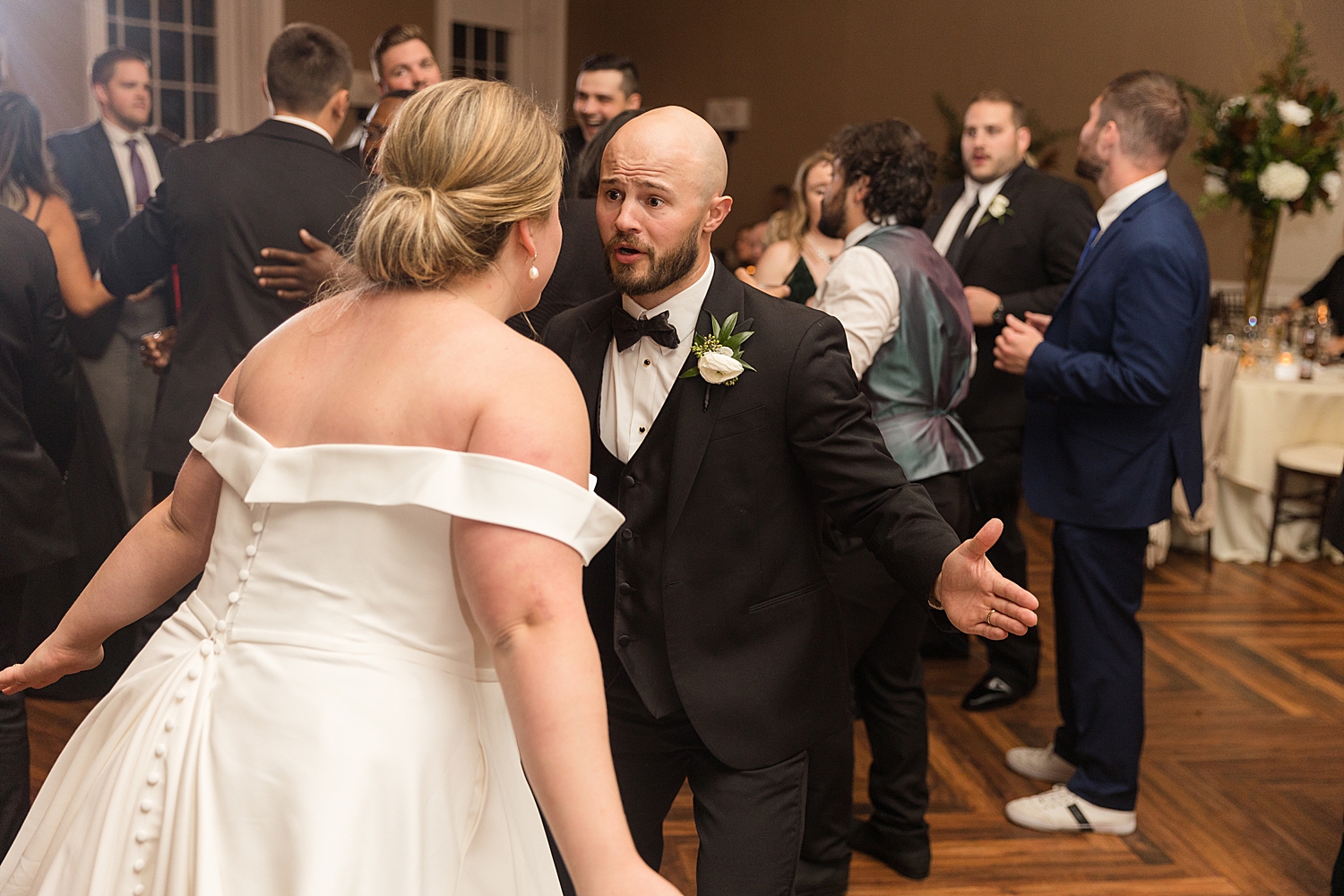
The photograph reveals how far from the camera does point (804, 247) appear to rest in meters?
4.09

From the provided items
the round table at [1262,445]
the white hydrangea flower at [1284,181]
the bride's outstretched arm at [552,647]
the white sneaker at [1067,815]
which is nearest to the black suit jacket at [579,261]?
the bride's outstretched arm at [552,647]

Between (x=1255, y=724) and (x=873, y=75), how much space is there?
588cm

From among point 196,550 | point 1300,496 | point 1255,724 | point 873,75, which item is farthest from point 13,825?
point 873,75

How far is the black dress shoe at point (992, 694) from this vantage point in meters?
3.75

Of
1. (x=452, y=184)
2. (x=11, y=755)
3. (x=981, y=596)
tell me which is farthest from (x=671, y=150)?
(x=11, y=755)

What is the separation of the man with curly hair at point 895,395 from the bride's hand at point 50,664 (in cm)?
163

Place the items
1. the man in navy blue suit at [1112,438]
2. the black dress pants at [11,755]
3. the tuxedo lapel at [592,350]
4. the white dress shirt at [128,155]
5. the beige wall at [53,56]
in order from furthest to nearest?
the beige wall at [53,56], the white dress shirt at [128,155], the man in navy blue suit at [1112,438], the black dress pants at [11,755], the tuxedo lapel at [592,350]

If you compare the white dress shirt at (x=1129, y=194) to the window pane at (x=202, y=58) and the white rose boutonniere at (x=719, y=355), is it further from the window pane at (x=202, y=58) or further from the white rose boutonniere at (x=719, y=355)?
the window pane at (x=202, y=58)

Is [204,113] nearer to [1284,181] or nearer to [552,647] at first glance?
[1284,181]

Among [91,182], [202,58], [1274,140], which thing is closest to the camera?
[91,182]

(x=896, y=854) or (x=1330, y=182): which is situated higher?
(x=1330, y=182)

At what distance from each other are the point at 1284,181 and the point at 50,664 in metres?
5.70

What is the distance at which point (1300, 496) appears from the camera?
214 inches

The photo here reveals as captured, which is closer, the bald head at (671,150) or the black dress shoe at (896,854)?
the bald head at (671,150)
